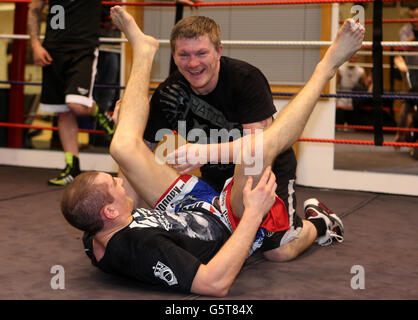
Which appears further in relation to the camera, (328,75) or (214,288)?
(328,75)

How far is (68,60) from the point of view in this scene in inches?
110

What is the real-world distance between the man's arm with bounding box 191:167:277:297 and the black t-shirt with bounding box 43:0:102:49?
1.71 meters

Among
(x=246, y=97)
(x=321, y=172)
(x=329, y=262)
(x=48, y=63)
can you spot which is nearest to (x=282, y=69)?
(x=321, y=172)

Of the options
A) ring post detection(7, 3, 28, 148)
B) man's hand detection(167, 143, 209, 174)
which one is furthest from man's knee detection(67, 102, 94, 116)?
man's hand detection(167, 143, 209, 174)

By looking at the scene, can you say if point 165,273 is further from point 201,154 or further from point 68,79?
point 68,79

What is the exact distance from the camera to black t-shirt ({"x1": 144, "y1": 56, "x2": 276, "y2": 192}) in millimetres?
1759

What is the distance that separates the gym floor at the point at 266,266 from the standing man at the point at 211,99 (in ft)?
0.60

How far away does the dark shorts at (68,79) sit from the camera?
2721 mm

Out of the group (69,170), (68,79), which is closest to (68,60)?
(68,79)

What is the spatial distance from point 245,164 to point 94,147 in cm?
287

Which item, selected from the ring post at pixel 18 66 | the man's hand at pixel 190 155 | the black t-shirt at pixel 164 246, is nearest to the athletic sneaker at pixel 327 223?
the black t-shirt at pixel 164 246

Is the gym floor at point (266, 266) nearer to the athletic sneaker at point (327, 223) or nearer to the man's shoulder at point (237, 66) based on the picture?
the athletic sneaker at point (327, 223)

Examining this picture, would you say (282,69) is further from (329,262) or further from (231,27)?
(329,262)

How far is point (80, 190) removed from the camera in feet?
4.35
